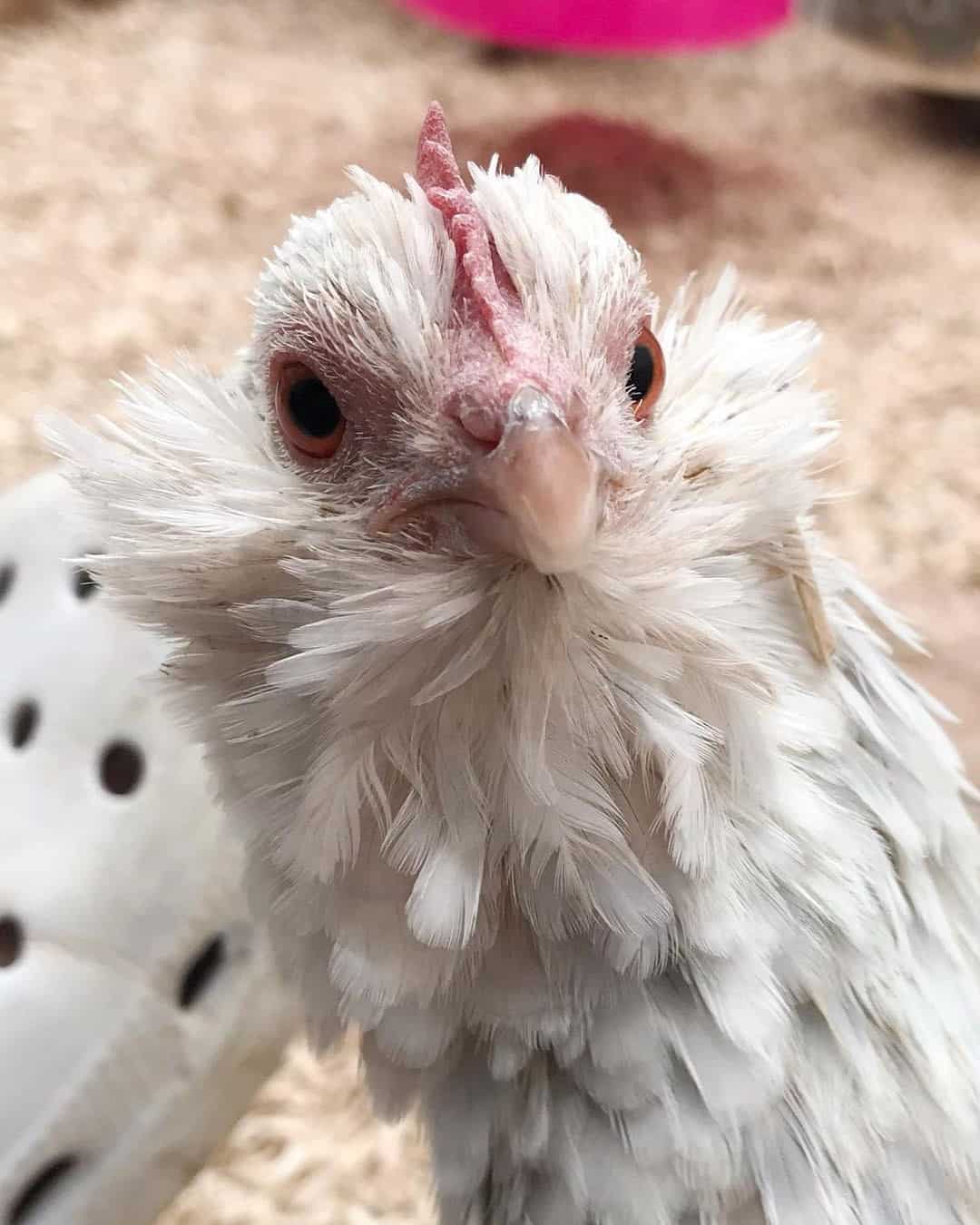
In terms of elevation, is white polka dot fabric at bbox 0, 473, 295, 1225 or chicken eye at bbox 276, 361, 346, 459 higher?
A: chicken eye at bbox 276, 361, 346, 459

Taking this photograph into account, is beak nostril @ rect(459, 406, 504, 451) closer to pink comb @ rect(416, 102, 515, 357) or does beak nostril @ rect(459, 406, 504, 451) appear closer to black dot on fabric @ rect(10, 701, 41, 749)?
pink comb @ rect(416, 102, 515, 357)

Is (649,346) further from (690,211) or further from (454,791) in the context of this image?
(690,211)

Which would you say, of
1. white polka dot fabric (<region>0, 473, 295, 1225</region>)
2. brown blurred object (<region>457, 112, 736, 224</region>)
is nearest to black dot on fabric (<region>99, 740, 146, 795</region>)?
white polka dot fabric (<region>0, 473, 295, 1225</region>)

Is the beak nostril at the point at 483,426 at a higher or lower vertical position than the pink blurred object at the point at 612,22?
lower

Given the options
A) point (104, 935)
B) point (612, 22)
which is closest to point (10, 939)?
point (104, 935)

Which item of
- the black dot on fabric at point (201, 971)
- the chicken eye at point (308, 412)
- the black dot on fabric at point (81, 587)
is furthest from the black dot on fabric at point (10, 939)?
the chicken eye at point (308, 412)

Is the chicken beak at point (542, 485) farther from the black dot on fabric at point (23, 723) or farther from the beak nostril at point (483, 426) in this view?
the black dot on fabric at point (23, 723)
